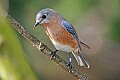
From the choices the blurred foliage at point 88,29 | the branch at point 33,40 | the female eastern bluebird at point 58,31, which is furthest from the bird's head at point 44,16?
the blurred foliage at point 88,29

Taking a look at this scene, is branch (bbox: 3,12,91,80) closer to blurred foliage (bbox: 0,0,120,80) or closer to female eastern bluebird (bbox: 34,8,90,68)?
female eastern bluebird (bbox: 34,8,90,68)

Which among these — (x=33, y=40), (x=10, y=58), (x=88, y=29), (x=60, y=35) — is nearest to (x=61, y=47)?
(x=60, y=35)

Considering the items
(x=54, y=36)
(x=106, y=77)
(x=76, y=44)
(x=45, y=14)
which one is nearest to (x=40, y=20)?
(x=45, y=14)

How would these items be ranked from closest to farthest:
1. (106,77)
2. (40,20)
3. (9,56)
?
(9,56) → (40,20) → (106,77)

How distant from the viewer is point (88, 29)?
600 centimetres

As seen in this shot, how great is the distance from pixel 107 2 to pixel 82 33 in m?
0.60

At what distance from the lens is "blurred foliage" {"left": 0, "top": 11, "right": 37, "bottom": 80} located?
2.29 ft

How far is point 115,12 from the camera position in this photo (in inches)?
222

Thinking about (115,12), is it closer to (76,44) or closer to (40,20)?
(76,44)

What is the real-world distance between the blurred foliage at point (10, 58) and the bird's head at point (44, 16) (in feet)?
3.83

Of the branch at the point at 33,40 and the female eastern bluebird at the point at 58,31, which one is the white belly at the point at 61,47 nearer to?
the female eastern bluebird at the point at 58,31

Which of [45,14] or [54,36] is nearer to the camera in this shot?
[45,14]

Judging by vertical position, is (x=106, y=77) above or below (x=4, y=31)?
below

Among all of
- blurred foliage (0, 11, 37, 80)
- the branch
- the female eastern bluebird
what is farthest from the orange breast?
blurred foliage (0, 11, 37, 80)
